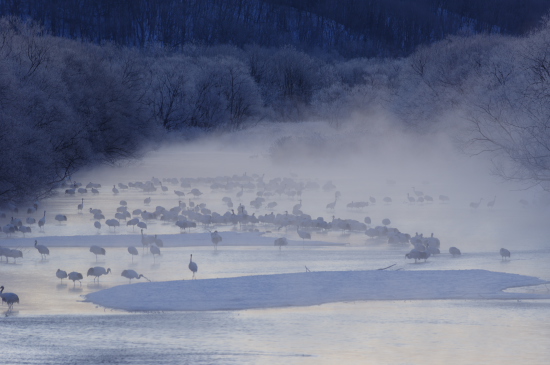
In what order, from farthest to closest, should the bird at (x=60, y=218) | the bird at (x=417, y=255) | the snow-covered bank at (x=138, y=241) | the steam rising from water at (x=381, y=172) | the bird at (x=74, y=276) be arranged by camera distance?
the steam rising from water at (x=381, y=172) < the bird at (x=60, y=218) < the snow-covered bank at (x=138, y=241) < the bird at (x=417, y=255) < the bird at (x=74, y=276)

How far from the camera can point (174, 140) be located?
56000 mm

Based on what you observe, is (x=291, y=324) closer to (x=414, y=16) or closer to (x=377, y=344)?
(x=377, y=344)

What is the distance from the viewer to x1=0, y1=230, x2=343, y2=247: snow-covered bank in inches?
687

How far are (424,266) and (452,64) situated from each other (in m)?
31.6

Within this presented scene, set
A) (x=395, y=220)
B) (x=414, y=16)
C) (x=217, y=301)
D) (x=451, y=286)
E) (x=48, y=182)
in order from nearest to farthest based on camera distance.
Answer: (x=217, y=301) < (x=451, y=286) < (x=395, y=220) < (x=48, y=182) < (x=414, y=16)

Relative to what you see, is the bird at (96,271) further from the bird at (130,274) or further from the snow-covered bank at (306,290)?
the snow-covered bank at (306,290)

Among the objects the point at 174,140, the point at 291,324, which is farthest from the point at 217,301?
the point at 174,140

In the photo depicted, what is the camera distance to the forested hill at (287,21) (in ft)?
362

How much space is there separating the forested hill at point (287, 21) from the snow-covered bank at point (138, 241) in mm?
86092

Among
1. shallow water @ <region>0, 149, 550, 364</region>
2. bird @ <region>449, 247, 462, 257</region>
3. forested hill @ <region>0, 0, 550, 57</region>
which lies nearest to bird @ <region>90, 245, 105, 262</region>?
shallow water @ <region>0, 149, 550, 364</region>

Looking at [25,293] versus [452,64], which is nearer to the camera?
[25,293]

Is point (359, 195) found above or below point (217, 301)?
above

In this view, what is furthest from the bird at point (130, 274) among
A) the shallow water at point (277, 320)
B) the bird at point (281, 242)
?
the bird at point (281, 242)

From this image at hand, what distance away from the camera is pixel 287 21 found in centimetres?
12912
